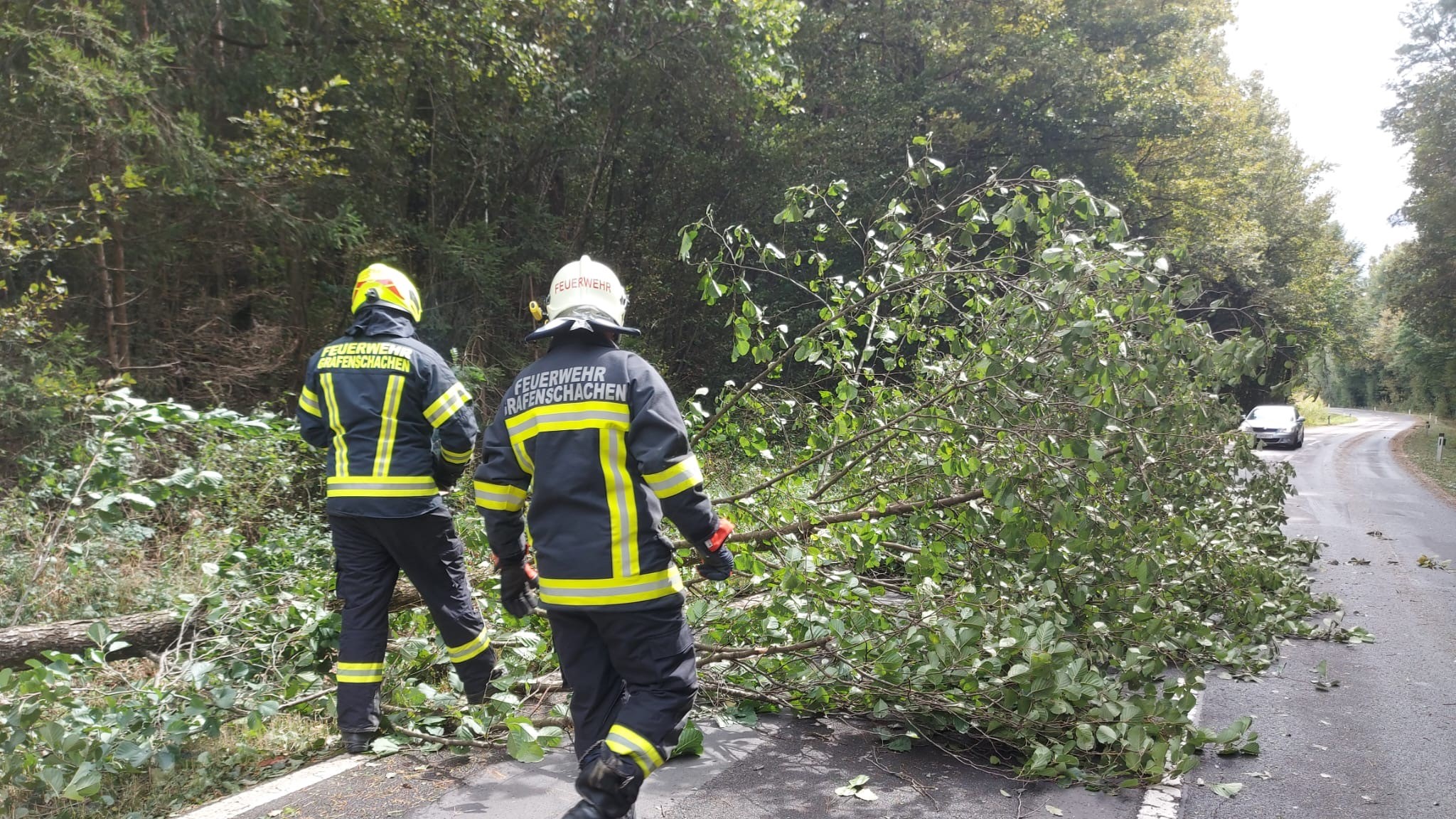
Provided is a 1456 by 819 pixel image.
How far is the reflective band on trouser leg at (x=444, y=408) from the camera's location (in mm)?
3502

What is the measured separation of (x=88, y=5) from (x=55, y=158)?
1111 mm

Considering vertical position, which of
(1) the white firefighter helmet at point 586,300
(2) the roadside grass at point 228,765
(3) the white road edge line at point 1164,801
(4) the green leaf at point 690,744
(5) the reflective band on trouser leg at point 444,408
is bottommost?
(3) the white road edge line at point 1164,801

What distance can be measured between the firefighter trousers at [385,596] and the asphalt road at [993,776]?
1.00 ft

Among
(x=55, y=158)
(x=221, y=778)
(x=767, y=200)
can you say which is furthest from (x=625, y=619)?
(x=767, y=200)

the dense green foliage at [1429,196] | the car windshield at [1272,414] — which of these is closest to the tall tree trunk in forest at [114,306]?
the dense green foliage at [1429,196]

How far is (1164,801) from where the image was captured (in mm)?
3217

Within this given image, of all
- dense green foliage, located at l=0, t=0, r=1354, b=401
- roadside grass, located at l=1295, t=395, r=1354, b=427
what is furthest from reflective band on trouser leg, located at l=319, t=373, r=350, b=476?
roadside grass, located at l=1295, t=395, r=1354, b=427

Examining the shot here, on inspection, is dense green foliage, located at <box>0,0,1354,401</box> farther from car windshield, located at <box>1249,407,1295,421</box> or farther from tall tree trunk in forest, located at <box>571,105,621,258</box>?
car windshield, located at <box>1249,407,1295,421</box>

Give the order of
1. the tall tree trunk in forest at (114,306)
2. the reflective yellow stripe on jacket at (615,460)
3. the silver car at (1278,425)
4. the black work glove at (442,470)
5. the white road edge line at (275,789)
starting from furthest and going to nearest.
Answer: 1. the silver car at (1278,425)
2. the tall tree trunk in forest at (114,306)
3. the black work glove at (442,470)
4. the white road edge line at (275,789)
5. the reflective yellow stripe on jacket at (615,460)

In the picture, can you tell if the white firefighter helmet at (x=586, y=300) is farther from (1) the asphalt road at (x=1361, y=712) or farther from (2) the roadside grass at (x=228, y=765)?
(1) the asphalt road at (x=1361, y=712)

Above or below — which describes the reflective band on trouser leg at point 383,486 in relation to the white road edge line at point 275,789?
above

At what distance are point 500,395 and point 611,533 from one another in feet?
23.6

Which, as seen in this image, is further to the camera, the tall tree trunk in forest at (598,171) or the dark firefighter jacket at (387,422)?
the tall tree trunk in forest at (598,171)

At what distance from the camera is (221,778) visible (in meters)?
3.09
